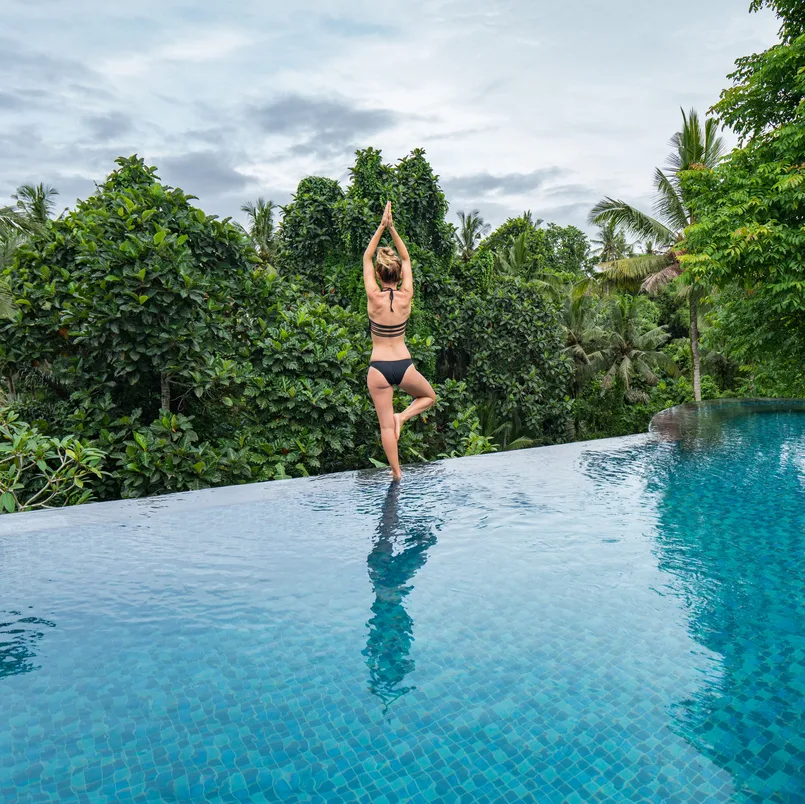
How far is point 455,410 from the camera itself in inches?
433

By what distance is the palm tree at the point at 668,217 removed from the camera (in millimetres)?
19125

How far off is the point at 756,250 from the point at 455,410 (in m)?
5.42

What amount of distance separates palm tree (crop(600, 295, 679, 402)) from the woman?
2086 cm

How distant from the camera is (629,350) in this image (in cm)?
2448

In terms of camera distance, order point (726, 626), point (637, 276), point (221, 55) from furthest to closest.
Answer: point (637, 276), point (221, 55), point (726, 626)

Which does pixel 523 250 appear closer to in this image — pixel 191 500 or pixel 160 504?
pixel 191 500

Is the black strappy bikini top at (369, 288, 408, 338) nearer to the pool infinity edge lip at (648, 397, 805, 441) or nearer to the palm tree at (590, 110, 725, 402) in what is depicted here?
the pool infinity edge lip at (648, 397, 805, 441)

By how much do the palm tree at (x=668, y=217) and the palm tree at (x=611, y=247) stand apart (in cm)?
1532

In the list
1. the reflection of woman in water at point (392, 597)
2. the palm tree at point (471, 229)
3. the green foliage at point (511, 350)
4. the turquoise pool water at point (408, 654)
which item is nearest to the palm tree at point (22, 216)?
the turquoise pool water at point (408, 654)

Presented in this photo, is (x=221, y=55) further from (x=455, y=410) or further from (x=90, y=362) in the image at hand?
(x=455, y=410)

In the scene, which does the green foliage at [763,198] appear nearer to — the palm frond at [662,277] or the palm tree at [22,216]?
the palm frond at [662,277]

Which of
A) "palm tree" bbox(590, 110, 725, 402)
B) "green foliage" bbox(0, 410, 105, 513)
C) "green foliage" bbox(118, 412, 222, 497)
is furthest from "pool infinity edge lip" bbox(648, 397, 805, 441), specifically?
"palm tree" bbox(590, 110, 725, 402)

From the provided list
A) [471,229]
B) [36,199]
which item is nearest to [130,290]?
[471,229]

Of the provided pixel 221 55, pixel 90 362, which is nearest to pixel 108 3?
pixel 221 55
